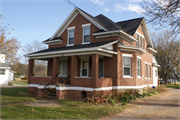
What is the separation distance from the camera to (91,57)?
14.3 meters

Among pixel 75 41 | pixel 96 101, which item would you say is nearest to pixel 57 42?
pixel 75 41

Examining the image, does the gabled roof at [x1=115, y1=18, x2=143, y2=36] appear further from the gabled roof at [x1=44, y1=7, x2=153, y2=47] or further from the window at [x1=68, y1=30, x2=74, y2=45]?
the window at [x1=68, y1=30, x2=74, y2=45]

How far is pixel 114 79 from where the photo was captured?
43.1 ft

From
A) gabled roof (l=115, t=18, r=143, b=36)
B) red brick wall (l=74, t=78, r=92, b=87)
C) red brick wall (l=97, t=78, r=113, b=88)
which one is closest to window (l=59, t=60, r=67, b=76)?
red brick wall (l=74, t=78, r=92, b=87)

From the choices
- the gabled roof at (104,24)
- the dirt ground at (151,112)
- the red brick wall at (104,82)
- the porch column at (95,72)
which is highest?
the gabled roof at (104,24)

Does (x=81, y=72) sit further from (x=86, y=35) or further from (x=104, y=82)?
(x=86, y=35)

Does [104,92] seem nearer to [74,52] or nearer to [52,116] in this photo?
[74,52]

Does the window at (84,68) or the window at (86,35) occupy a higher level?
the window at (86,35)

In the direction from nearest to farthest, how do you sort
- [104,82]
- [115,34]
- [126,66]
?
[104,82] → [115,34] → [126,66]

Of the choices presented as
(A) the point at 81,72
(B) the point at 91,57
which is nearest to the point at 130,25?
(B) the point at 91,57

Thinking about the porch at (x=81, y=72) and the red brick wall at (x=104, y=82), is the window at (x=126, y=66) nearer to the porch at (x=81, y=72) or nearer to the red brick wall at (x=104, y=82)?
the porch at (x=81, y=72)

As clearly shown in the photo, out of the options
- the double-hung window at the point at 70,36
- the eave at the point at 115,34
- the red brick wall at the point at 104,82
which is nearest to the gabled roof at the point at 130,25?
the eave at the point at 115,34

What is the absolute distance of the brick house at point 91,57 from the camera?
464 inches

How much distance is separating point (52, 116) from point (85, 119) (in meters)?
1.51
